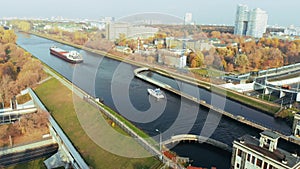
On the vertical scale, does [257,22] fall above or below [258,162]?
above

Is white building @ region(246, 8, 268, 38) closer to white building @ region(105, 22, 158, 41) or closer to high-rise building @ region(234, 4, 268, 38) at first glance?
high-rise building @ region(234, 4, 268, 38)

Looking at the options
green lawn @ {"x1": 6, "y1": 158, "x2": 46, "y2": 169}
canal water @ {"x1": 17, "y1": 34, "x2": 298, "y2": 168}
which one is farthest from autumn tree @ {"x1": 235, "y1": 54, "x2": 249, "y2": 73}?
green lawn @ {"x1": 6, "y1": 158, "x2": 46, "y2": 169}

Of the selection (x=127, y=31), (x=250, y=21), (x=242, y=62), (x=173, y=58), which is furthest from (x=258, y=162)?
(x=250, y=21)

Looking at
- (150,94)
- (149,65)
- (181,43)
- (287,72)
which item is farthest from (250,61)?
(150,94)

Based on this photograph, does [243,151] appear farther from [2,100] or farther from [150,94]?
[2,100]

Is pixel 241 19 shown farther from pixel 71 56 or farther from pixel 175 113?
pixel 175 113

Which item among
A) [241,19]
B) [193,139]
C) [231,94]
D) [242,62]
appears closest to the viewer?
[193,139]
